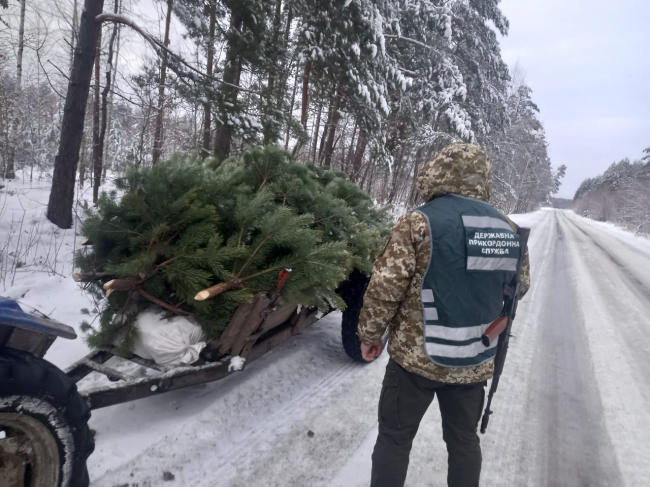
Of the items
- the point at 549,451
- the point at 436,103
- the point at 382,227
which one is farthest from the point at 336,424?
the point at 436,103

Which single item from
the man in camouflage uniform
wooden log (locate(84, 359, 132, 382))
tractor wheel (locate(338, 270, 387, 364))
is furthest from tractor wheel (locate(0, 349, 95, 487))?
tractor wheel (locate(338, 270, 387, 364))

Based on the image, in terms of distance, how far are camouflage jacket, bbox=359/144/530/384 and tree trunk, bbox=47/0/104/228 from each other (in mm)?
6294

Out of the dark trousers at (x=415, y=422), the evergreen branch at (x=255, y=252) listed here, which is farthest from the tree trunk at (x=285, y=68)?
the dark trousers at (x=415, y=422)

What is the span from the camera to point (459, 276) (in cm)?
179

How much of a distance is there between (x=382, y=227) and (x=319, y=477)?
8.71ft

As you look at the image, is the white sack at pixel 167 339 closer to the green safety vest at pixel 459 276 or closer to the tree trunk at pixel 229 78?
the green safety vest at pixel 459 276

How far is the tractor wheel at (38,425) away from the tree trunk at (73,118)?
18.5 feet

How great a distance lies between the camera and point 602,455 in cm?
291

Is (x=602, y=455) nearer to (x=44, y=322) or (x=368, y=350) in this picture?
(x=368, y=350)

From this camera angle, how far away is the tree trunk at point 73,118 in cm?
610

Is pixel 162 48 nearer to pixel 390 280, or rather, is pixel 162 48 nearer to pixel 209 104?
pixel 209 104

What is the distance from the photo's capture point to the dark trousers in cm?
191

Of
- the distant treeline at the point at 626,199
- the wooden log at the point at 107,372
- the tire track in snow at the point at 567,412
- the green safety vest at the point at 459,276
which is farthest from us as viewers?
the distant treeline at the point at 626,199

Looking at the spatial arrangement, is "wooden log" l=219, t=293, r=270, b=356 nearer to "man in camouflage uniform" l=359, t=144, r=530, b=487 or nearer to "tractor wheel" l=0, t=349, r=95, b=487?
"man in camouflage uniform" l=359, t=144, r=530, b=487
